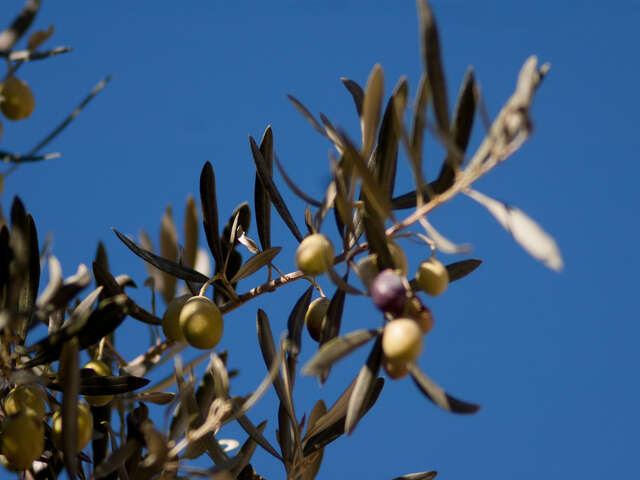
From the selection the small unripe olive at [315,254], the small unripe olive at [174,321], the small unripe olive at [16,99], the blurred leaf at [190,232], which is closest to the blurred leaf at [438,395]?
the small unripe olive at [315,254]

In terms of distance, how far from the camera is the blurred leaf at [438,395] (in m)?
1.07

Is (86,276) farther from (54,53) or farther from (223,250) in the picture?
(223,250)

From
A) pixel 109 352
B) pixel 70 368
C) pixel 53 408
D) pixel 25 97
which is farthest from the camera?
pixel 109 352

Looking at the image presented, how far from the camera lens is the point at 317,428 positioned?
58.1 inches

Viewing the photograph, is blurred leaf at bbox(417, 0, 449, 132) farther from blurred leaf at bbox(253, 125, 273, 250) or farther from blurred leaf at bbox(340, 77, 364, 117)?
blurred leaf at bbox(253, 125, 273, 250)

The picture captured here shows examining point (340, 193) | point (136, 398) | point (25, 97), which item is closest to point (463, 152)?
point (340, 193)

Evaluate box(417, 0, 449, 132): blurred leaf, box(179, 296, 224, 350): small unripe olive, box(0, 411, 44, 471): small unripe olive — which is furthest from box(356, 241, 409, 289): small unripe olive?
box(0, 411, 44, 471): small unripe olive

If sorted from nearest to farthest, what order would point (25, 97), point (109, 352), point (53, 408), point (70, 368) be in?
point (70, 368), point (25, 97), point (53, 408), point (109, 352)

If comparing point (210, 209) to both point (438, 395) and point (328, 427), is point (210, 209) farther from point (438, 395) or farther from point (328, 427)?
point (438, 395)

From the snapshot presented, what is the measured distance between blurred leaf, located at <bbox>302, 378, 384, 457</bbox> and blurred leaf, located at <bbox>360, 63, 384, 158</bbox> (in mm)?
431

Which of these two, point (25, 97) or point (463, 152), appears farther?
point (25, 97)

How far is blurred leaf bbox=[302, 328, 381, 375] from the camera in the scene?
1022 mm

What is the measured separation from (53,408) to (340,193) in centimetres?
72

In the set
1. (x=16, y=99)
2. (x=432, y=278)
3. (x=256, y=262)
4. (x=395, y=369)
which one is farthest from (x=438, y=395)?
(x=16, y=99)
